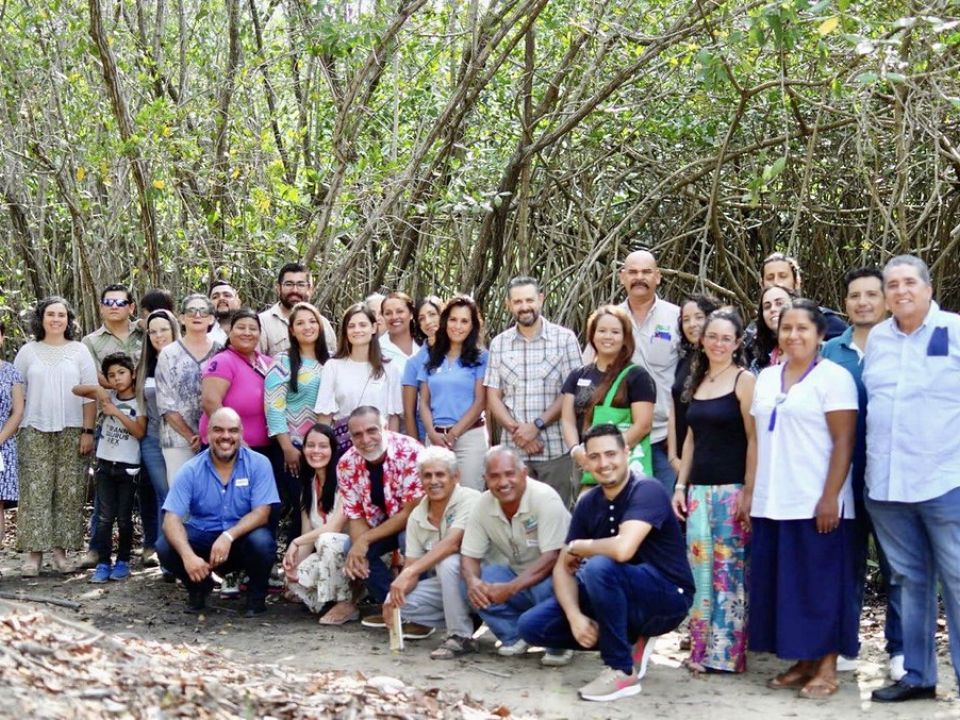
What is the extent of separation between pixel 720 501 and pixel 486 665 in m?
1.23

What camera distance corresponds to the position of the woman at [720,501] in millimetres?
5258

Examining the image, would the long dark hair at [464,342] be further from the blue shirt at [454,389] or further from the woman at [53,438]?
the woman at [53,438]

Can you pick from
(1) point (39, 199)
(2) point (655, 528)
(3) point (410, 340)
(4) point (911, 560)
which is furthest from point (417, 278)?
(4) point (911, 560)

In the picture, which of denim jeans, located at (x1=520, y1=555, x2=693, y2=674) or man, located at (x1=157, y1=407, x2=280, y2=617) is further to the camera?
man, located at (x1=157, y1=407, x2=280, y2=617)

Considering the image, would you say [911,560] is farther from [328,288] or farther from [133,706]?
[328,288]

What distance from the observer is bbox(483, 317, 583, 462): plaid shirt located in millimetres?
6312

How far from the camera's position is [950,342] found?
185 inches

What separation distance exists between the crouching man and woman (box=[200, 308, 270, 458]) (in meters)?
1.26

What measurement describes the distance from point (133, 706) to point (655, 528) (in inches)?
85.0

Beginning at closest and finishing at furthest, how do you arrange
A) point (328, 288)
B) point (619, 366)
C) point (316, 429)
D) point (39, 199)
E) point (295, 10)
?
1. point (619, 366)
2. point (316, 429)
3. point (328, 288)
4. point (295, 10)
5. point (39, 199)

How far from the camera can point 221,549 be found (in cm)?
628

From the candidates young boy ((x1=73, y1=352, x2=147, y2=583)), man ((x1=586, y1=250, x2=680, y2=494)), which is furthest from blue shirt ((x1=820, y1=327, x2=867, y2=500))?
young boy ((x1=73, y1=352, x2=147, y2=583))

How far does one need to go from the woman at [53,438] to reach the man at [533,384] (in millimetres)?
2469

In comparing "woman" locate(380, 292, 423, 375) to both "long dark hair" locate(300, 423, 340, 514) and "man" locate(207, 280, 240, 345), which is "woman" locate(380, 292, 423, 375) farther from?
"man" locate(207, 280, 240, 345)
